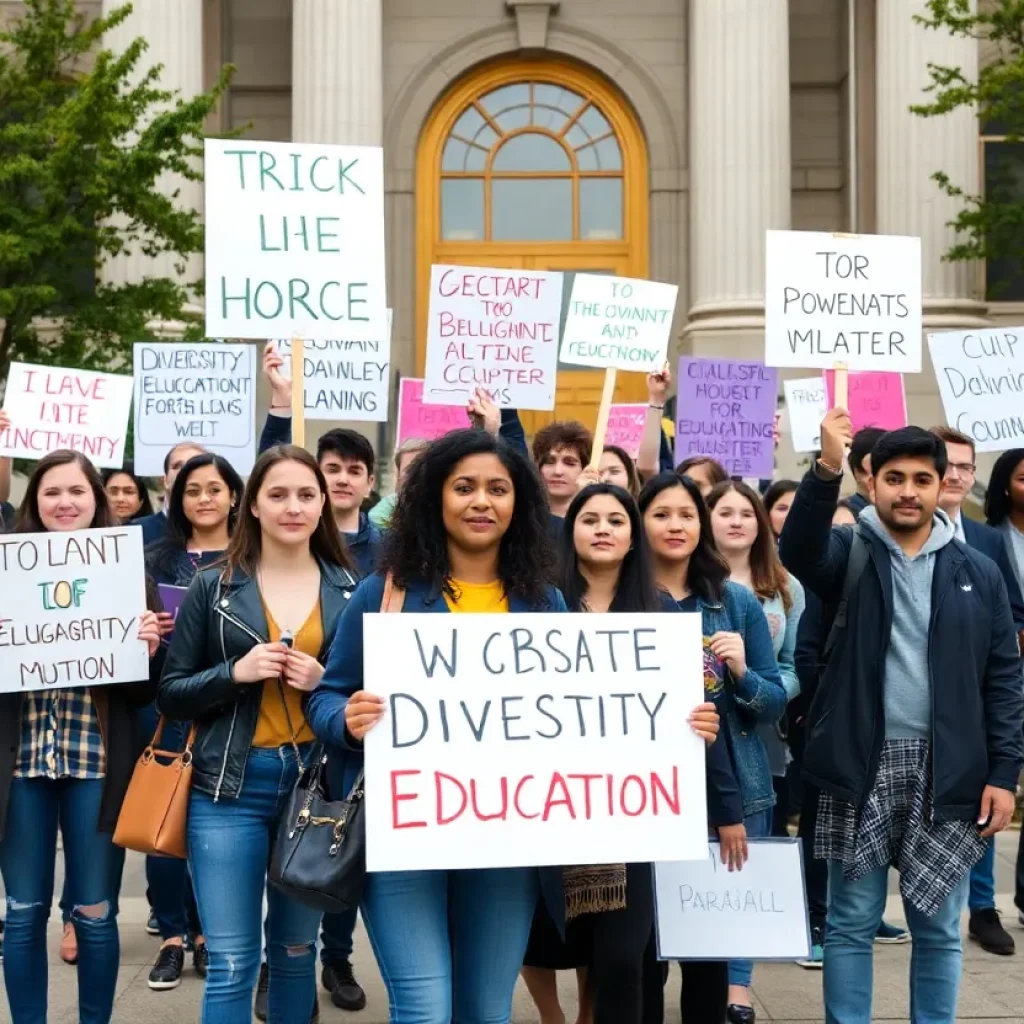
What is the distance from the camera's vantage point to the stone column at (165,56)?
18.7 meters

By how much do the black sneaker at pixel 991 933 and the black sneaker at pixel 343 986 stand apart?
2584 mm

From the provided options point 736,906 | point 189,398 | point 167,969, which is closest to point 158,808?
point 736,906

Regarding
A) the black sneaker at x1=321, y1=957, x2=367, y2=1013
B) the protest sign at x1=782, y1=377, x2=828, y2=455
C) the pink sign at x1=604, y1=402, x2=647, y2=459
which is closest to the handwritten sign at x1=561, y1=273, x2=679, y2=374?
the pink sign at x1=604, y1=402, x2=647, y2=459

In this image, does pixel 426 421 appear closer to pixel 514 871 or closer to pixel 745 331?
pixel 514 871

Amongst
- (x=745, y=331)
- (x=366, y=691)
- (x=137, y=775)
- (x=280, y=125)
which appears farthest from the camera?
(x=280, y=125)

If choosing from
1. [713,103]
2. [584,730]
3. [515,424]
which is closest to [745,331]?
[713,103]

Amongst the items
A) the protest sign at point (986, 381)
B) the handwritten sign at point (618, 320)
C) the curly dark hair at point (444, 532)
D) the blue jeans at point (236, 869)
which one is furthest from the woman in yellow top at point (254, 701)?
the handwritten sign at point (618, 320)

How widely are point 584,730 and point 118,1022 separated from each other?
286cm

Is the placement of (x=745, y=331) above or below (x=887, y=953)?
above

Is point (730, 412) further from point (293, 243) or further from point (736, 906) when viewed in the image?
point (736, 906)

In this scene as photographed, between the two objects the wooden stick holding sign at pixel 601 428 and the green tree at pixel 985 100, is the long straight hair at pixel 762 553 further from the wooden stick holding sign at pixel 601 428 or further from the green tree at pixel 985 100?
the green tree at pixel 985 100

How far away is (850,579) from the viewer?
5.54 meters

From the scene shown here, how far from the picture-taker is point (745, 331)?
1881 centimetres

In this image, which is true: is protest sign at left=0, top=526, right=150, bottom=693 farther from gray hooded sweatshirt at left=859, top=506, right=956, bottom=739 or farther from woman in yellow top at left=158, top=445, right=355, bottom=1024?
gray hooded sweatshirt at left=859, top=506, right=956, bottom=739
